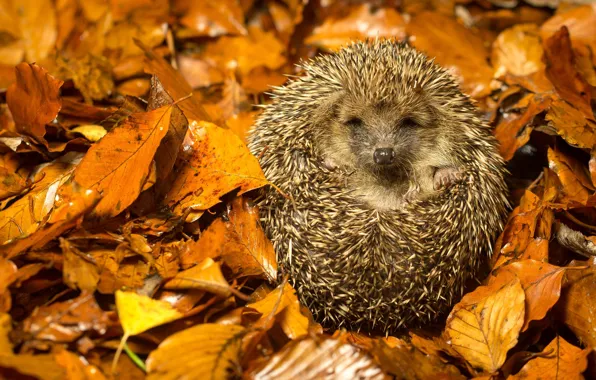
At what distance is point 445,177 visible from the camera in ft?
9.06

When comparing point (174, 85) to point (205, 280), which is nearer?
point (205, 280)

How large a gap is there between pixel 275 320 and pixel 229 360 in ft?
1.13

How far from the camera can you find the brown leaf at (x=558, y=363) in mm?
2326

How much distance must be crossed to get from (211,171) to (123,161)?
1.18ft

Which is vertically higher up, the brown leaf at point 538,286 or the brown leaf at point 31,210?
the brown leaf at point 538,286

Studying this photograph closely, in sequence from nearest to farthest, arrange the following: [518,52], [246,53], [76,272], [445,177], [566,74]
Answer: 1. [76,272]
2. [445,177]
3. [566,74]
4. [518,52]
5. [246,53]

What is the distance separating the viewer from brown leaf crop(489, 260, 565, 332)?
2441 mm

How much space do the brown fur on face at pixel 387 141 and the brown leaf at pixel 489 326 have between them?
0.48 m

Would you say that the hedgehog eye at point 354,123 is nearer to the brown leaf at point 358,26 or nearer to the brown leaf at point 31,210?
the brown leaf at point 31,210

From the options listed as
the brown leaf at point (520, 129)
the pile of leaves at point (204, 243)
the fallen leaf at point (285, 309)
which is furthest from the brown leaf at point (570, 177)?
the fallen leaf at point (285, 309)

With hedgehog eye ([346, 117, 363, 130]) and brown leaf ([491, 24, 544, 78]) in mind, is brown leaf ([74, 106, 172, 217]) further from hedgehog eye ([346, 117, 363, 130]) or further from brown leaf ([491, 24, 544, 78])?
brown leaf ([491, 24, 544, 78])

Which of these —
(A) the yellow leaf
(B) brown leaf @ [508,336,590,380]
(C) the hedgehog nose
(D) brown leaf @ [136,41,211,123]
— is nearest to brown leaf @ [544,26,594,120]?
(C) the hedgehog nose

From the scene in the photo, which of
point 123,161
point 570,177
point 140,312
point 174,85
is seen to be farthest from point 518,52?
point 140,312

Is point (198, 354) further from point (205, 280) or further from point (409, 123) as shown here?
point (409, 123)
